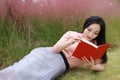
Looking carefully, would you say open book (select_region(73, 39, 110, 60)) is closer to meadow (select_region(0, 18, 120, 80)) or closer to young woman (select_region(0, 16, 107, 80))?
young woman (select_region(0, 16, 107, 80))

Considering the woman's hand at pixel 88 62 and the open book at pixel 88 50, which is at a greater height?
the open book at pixel 88 50

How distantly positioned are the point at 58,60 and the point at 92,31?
1.28 feet

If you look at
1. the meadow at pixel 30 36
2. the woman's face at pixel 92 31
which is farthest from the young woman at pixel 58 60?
the meadow at pixel 30 36

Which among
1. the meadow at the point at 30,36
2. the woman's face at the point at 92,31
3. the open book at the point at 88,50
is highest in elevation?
the woman's face at the point at 92,31

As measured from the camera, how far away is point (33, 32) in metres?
4.38

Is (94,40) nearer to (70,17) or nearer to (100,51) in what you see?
(100,51)

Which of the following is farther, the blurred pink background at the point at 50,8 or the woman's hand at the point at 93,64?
the blurred pink background at the point at 50,8

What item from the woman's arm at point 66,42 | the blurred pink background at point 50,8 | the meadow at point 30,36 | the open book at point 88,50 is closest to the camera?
the open book at point 88,50

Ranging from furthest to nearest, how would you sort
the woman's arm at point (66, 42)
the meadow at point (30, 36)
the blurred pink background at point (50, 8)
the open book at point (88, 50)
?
1. the blurred pink background at point (50, 8)
2. the meadow at point (30, 36)
3. the woman's arm at point (66, 42)
4. the open book at point (88, 50)

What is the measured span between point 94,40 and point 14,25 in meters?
1.15

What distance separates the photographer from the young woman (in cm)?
336

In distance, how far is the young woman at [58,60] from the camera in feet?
11.0

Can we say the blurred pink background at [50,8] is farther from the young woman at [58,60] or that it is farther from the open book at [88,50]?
the open book at [88,50]

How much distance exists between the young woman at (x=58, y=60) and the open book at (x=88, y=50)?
0.05 meters
